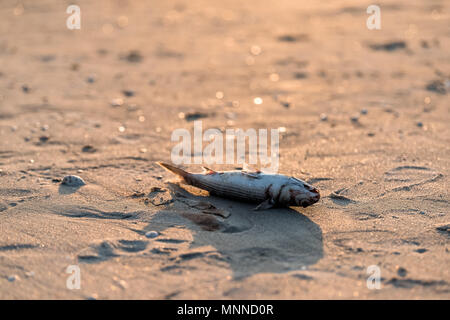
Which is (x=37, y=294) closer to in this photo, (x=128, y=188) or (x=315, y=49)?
(x=128, y=188)

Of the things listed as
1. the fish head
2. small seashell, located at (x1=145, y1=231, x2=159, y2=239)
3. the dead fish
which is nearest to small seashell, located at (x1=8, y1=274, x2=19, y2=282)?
small seashell, located at (x1=145, y1=231, x2=159, y2=239)

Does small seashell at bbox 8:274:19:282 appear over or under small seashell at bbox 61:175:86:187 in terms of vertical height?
under

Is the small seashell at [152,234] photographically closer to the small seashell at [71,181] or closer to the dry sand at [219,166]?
the dry sand at [219,166]

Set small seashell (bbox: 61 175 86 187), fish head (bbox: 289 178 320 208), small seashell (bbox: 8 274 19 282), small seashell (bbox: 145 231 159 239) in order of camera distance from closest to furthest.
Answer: small seashell (bbox: 8 274 19 282)
small seashell (bbox: 145 231 159 239)
fish head (bbox: 289 178 320 208)
small seashell (bbox: 61 175 86 187)

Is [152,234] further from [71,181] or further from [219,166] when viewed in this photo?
[219,166]

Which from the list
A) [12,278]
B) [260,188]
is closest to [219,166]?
[260,188]

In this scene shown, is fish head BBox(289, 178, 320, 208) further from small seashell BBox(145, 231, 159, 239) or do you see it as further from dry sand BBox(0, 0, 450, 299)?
small seashell BBox(145, 231, 159, 239)

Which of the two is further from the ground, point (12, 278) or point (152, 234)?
point (152, 234)

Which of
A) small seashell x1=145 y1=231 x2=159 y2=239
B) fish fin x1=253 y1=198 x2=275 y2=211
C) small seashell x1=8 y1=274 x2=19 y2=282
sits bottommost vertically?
small seashell x1=8 y1=274 x2=19 y2=282
